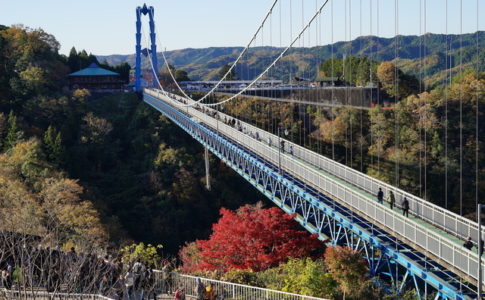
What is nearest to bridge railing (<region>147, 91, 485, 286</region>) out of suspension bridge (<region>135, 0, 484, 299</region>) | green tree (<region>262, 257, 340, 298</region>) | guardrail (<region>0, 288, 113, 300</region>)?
suspension bridge (<region>135, 0, 484, 299</region>)

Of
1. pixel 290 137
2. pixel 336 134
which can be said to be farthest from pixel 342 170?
pixel 290 137

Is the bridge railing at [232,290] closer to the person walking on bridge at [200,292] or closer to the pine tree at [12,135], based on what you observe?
the person walking on bridge at [200,292]

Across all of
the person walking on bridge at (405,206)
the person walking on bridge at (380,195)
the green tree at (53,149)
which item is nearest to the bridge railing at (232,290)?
the person walking on bridge at (405,206)

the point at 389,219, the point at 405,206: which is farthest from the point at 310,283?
the point at 405,206

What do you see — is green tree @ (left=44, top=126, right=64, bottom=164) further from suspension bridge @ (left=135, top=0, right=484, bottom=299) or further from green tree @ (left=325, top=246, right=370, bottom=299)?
green tree @ (left=325, top=246, right=370, bottom=299)

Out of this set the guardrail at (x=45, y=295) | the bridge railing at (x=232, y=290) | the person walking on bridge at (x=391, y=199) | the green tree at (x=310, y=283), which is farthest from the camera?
the person walking on bridge at (x=391, y=199)

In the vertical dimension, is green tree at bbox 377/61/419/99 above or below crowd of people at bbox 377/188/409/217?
above

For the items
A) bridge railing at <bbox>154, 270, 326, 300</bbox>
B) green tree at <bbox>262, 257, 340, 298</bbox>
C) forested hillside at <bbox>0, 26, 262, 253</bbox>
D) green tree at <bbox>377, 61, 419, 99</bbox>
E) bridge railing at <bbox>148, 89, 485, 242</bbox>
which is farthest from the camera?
green tree at <bbox>377, 61, 419, 99</bbox>
